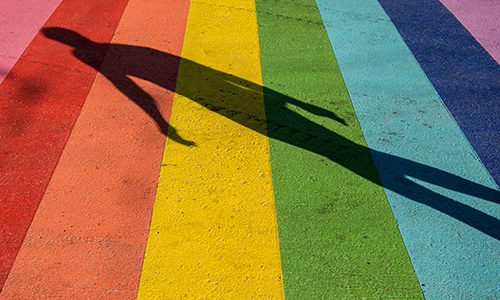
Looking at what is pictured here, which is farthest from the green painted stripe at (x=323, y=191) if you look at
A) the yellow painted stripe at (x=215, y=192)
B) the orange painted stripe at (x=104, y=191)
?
the orange painted stripe at (x=104, y=191)

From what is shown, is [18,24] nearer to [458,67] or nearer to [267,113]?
[267,113]

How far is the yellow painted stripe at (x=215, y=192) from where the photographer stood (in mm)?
3896

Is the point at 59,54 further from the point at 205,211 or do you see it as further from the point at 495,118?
the point at 495,118

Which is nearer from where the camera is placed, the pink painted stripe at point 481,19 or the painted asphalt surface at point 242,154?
the painted asphalt surface at point 242,154

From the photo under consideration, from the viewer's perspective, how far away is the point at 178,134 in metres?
5.37

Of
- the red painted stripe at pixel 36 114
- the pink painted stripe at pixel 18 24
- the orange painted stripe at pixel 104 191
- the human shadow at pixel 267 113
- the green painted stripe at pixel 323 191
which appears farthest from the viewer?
the pink painted stripe at pixel 18 24

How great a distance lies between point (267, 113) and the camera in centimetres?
582

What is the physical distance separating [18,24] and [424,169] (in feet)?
22.3

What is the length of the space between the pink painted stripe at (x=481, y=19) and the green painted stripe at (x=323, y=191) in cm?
310

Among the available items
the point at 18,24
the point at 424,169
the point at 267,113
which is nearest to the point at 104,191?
the point at 267,113

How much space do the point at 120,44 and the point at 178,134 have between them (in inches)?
96.2

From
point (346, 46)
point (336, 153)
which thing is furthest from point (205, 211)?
point (346, 46)

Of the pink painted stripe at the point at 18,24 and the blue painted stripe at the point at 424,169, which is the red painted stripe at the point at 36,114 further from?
the blue painted stripe at the point at 424,169

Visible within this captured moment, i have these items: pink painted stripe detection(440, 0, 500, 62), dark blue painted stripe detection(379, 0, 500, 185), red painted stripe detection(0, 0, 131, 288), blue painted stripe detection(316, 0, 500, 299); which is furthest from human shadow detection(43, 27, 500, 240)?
pink painted stripe detection(440, 0, 500, 62)
